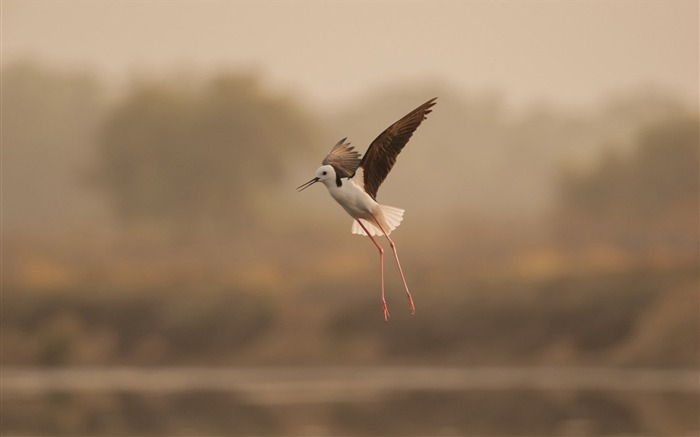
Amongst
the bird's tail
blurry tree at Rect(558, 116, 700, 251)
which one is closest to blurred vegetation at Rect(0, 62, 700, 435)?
blurry tree at Rect(558, 116, 700, 251)

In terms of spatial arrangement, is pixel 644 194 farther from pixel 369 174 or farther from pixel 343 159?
pixel 369 174

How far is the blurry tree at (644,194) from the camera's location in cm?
3900

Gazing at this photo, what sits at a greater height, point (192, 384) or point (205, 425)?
point (192, 384)

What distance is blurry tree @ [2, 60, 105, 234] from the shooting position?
4400 centimetres

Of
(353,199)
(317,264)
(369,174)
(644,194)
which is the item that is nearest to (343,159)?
(369,174)

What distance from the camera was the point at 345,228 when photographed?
1491 inches

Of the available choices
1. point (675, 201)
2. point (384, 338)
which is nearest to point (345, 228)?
point (384, 338)

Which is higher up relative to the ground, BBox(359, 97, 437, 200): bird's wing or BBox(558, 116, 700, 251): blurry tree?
BBox(558, 116, 700, 251): blurry tree

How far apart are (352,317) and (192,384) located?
4048 millimetres

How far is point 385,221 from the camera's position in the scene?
4.77 meters

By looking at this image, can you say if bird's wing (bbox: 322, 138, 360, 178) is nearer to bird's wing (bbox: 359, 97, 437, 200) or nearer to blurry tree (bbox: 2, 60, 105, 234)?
bird's wing (bbox: 359, 97, 437, 200)

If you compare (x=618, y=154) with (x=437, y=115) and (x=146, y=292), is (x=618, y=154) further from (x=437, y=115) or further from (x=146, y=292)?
(x=146, y=292)

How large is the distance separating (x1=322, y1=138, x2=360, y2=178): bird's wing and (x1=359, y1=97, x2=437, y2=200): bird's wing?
0.18 ft

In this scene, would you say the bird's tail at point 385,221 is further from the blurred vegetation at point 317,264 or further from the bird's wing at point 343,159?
the blurred vegetation at point 317,264
